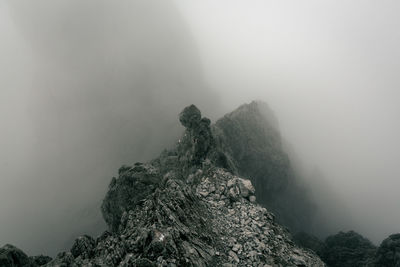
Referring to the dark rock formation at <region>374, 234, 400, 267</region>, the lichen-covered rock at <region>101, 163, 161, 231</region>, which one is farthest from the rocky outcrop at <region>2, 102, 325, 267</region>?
the dark rock formation at <region>374, 234, 400, 267</region>

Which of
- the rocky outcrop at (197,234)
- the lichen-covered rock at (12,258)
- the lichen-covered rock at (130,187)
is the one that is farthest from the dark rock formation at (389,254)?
the lichen-covered rock at (12,258)

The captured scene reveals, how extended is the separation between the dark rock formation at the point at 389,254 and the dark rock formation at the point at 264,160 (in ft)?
180

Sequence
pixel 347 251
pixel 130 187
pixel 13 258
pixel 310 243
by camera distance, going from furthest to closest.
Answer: pixel 310 243
pixel 347 251
pixel 130 187
pixel 13 258

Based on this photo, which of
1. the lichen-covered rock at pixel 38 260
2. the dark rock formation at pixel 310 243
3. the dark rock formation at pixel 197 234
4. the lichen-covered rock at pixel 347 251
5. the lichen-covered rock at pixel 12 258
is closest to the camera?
the dark rock formation at pixel 197 234

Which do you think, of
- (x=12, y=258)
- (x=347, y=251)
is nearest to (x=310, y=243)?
(x=347, y=251)

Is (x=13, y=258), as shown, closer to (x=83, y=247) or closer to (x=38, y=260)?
(x=38, y=260)

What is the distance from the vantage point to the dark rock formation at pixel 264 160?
A: 13762 cm

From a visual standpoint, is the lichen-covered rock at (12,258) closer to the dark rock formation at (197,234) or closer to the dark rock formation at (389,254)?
the dark rock formation at (197,234)

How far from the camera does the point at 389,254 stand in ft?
257

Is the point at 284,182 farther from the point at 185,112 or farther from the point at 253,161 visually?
the point at 185,112

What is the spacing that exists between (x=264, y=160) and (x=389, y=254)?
71.6 m

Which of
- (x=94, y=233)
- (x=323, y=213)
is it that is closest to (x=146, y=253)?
(x=94, y=233)

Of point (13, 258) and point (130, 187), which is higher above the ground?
point (130, 187)

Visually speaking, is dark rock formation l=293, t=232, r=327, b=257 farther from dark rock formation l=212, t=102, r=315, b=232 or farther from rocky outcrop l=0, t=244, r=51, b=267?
rocky outcrop l=0, t=244, r=51, b=267
